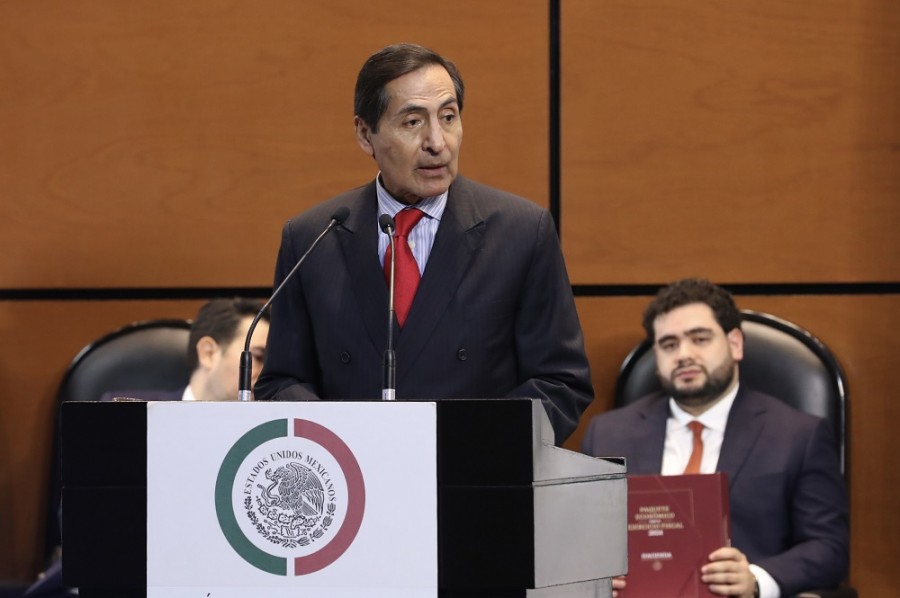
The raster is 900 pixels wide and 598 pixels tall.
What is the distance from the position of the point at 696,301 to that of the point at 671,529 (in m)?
0.89

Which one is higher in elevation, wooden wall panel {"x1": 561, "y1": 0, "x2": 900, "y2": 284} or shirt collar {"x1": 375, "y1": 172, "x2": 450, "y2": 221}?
wooden wall panel {"x1": 561, "y1": 0, "x2": 900, "y2": 284}

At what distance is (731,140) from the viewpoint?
13.1 ft

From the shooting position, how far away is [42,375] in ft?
13.6

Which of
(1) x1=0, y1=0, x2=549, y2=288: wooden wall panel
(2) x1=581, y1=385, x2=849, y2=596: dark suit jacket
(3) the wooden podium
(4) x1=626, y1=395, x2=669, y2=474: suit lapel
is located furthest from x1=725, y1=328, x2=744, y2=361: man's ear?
(3) the wooden podium

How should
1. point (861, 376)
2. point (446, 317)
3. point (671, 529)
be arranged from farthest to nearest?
point (861, 376) < point (671, 529) < point (446, 317)

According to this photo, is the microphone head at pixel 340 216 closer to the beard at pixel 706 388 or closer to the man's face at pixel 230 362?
the man's face at pixel 230 362

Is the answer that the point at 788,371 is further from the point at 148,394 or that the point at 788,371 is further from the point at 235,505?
the point at 235,505

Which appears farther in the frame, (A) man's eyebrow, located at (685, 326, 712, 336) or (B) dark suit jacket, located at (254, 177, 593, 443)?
(A) man's eyebrow, located at (685, 326, 712, 336)

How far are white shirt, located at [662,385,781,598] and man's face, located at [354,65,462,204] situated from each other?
1.64 metres

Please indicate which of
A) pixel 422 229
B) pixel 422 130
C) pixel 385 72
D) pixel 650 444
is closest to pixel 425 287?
pixel 422 229

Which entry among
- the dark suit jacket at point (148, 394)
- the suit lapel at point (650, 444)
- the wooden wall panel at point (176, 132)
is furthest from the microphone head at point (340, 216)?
the wooden wall panel at point (176, 132)

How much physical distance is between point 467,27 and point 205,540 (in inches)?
104

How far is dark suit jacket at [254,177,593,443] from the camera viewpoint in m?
2.26

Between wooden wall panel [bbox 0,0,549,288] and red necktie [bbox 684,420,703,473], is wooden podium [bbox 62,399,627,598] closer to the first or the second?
red necktie [bbox 684,420,703,473]
